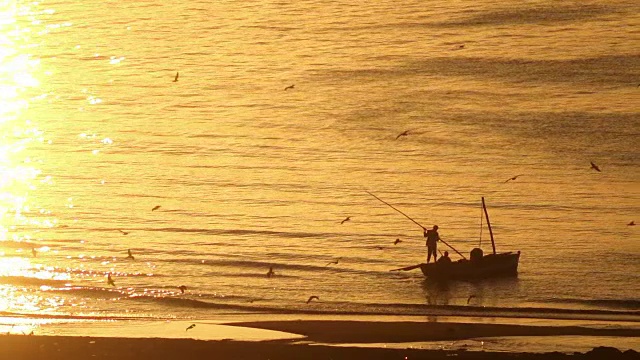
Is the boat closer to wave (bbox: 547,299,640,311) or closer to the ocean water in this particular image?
the ocean water

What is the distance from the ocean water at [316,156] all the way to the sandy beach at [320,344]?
3.01m

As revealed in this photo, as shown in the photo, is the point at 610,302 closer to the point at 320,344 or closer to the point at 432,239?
the point at 432,239

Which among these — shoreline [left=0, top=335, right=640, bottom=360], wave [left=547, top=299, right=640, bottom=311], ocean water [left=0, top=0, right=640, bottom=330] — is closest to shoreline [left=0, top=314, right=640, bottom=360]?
shoreline [left=0, top=335, right=640, bottom=360]

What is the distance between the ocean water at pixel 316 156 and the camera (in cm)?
3425

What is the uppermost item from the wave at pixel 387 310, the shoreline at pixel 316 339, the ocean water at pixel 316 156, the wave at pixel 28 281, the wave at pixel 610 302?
the shoreline at pixel 316 339

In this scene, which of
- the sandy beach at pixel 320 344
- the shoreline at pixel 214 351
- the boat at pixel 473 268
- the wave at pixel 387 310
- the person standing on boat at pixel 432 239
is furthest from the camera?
the person standing on boat at pixel 432 239

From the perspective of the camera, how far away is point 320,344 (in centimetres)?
2456

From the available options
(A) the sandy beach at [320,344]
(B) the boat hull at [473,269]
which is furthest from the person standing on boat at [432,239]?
(A) the sandy beach at [320,344]

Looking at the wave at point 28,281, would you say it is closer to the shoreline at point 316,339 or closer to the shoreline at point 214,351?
the shoreline at point 316,339

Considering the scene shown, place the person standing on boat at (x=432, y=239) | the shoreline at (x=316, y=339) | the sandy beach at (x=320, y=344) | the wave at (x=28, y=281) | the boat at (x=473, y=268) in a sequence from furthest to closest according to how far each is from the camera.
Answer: the person standing on boat at (x=432, y=239) → the boat at (x=473, y=268) → the wave at (x=28, y=281) → the shoreline at (x=316, y=339) → the sandy beach at (x=320, y=344)

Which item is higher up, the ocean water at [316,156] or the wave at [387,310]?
the wave at [387,310]

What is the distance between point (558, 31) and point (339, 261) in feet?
167

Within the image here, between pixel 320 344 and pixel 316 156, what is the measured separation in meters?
34.1

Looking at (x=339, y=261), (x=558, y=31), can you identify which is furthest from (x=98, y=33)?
(x=339, y=261)
